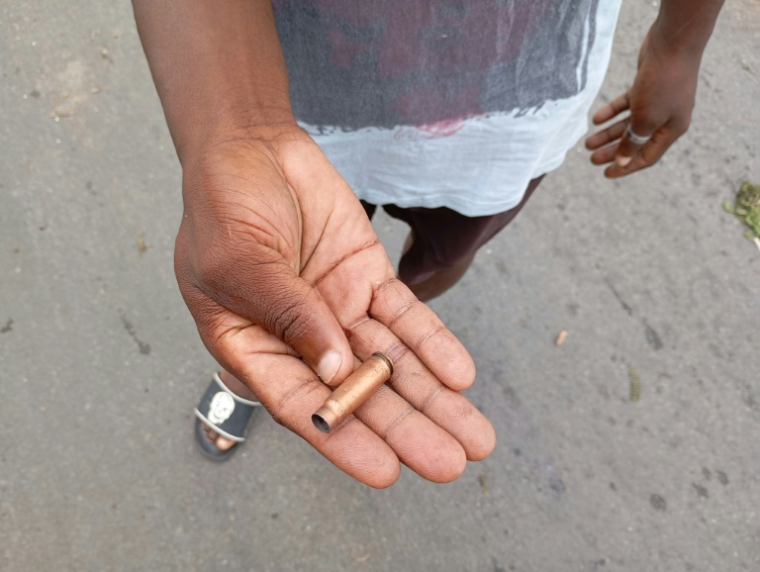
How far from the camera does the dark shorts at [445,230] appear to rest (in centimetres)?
219

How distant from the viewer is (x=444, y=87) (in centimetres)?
168

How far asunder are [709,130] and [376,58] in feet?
10.6

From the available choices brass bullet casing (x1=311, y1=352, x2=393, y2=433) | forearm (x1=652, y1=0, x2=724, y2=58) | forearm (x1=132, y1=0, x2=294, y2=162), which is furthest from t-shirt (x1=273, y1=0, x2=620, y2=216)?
brass bullet casing (x1=311, y1=352, x2=393, y2=433)

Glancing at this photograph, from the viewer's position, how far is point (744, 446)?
3061 mm

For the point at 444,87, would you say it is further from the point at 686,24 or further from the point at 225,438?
the point at 225,438

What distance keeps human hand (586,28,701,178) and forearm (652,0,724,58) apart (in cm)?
1

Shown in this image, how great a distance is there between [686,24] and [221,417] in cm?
240

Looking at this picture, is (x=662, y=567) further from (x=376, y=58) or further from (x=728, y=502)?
(x=376, y=58)

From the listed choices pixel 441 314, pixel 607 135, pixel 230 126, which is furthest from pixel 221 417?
pixel 607 135

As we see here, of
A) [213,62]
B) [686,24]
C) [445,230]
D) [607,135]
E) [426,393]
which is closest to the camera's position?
[213,62]

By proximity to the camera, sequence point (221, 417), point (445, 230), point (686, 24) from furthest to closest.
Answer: point (221, 417)
point (445, 230)
point (686, 24)

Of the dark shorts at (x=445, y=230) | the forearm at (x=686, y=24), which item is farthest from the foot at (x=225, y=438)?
the forearm at (x=686, y=24)

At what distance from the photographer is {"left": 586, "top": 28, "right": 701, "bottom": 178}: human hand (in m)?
2.03

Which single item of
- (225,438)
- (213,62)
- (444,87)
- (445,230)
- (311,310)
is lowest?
(225,438)
